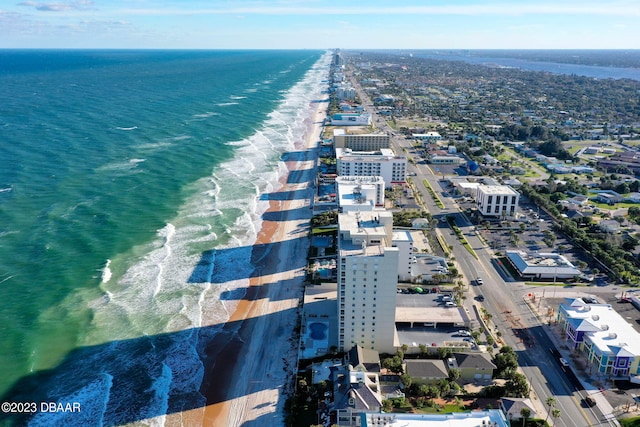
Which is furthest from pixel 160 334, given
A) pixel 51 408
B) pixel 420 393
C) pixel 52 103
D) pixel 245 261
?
pixel 52 103

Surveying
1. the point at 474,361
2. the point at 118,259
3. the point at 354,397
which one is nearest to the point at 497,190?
the point at 474,361

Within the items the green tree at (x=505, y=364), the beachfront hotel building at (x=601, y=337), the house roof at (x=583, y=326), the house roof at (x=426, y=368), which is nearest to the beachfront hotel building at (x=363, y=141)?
the beachfront hotel building at (x=601, y=337)

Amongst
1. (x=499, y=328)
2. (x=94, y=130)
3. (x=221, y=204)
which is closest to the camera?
(x=499, y=328)

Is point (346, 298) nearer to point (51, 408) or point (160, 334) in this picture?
point (160, 334)

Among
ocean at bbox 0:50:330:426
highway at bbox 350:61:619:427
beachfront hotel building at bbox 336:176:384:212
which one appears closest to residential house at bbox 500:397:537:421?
highway at bbox 350:61:619:427

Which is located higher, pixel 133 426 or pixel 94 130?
pixel 94 130

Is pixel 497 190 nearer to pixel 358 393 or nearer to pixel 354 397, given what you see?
pixel 358 393
